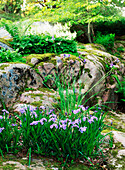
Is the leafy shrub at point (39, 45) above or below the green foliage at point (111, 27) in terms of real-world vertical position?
below

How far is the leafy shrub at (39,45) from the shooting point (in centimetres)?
568

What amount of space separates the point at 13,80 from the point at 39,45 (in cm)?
250

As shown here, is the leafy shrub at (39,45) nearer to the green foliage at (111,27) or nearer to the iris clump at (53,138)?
the iris clump at (53,138)

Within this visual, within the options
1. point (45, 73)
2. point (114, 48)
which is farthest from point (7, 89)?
point (114, 48)

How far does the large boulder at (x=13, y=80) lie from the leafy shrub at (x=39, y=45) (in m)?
1.70

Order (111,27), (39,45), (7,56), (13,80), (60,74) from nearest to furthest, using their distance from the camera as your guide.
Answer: (13,80) < (7,56) < (60,74) < (39,45) < (111,27)

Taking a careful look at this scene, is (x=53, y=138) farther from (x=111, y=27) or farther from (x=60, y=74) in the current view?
(x=111, y=27)

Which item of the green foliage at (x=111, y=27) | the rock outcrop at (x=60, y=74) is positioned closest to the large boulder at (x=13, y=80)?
the rock outcrop at (x=60, y=74)

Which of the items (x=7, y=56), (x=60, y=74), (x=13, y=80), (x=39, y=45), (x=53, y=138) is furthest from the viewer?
(x=39, y=45)

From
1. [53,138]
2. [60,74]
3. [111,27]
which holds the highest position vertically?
[111,27]

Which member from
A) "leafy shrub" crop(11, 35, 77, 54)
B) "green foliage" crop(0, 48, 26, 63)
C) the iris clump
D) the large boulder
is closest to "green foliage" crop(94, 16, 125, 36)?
"leafy shrub" crop(11, 35, 77, 54)

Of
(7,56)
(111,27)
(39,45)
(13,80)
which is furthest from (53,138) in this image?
(111,27)

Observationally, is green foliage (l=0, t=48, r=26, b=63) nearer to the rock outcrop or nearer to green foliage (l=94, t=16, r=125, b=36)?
the rock outcrop

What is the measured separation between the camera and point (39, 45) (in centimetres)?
587
